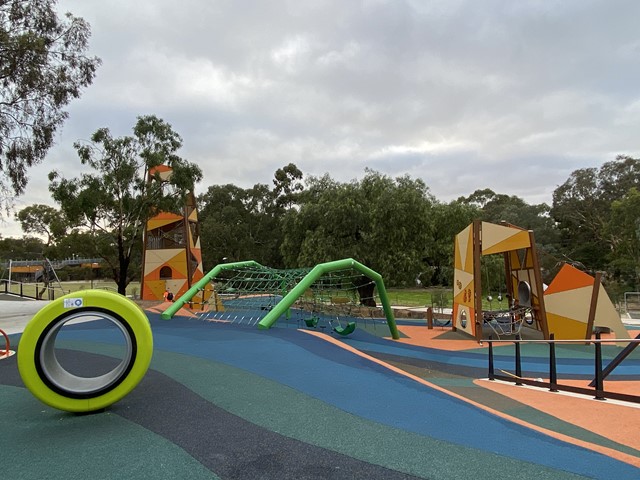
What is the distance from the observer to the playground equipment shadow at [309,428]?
11.9 ft

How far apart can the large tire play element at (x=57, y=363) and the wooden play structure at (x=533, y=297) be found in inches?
481

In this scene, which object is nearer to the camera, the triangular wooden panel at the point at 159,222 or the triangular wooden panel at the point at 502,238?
the triangular wooden panel at the point at 502,238

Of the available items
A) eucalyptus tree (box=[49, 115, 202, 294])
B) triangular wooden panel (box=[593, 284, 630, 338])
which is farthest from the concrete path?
triangular wooden panel (box=[593, 284, 630, 338])

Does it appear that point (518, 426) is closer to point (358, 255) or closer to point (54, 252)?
point (358, 255)

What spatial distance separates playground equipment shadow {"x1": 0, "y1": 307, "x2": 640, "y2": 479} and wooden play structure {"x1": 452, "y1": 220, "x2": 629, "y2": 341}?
299 inches

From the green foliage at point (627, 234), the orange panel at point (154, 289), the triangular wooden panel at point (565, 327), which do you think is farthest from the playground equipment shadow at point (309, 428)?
the green foliage at point (627, 234)

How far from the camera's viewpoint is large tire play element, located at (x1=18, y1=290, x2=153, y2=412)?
15.5 ft

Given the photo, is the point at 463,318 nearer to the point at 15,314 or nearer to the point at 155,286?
the point at 15,314

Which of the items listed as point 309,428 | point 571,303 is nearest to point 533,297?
point 571,303

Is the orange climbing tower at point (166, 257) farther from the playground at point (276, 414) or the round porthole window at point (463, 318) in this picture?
the playground at point (276, 414)

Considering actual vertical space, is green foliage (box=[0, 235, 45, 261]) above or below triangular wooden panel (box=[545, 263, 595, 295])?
above

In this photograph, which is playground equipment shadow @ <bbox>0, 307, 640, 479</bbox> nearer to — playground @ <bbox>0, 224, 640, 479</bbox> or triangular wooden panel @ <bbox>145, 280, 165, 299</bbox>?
playground @ <bbox>0, 224, 640, 479</bbox>

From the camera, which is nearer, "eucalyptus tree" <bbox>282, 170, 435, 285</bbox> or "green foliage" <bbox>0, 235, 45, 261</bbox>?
"eucalyptus tree" <bbox>282, 170, 435, 285</bbox>

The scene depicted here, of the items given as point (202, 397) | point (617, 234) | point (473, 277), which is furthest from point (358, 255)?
point (617, 234)
